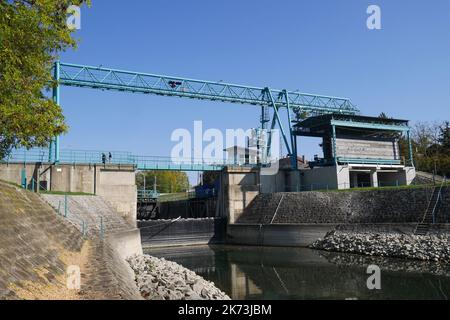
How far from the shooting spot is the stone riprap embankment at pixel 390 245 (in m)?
23.5

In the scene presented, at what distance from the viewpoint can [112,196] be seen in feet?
115

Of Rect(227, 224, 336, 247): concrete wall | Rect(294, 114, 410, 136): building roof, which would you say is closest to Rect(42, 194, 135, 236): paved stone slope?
Rect(227, 224, 336, 247): concrete wall

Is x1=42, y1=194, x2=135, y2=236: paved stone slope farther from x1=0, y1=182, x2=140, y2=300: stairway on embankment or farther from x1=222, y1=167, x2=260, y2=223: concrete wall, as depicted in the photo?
x1=222, y1=167, x2=260, y2=223: concrete wall

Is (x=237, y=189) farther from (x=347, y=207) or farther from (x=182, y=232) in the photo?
(x=347, y=207)

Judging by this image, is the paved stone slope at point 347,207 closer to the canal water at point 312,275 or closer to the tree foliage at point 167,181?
the canal water at point 312,275

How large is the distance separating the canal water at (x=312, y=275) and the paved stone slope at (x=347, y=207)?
4.49 meters

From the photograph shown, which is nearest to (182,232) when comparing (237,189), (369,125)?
(237,189)

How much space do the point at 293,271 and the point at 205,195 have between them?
24740 mm

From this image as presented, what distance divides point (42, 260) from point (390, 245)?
2228 cm

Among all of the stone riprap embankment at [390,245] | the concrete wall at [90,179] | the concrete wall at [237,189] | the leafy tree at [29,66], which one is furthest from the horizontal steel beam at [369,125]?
the leafy tree at [29,66]

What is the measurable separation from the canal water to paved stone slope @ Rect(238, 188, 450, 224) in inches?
177

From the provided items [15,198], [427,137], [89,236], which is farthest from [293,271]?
[427,137]

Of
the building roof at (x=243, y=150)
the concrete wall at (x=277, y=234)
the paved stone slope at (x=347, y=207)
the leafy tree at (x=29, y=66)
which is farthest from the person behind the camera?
the building roof at (x=243, y=150)
